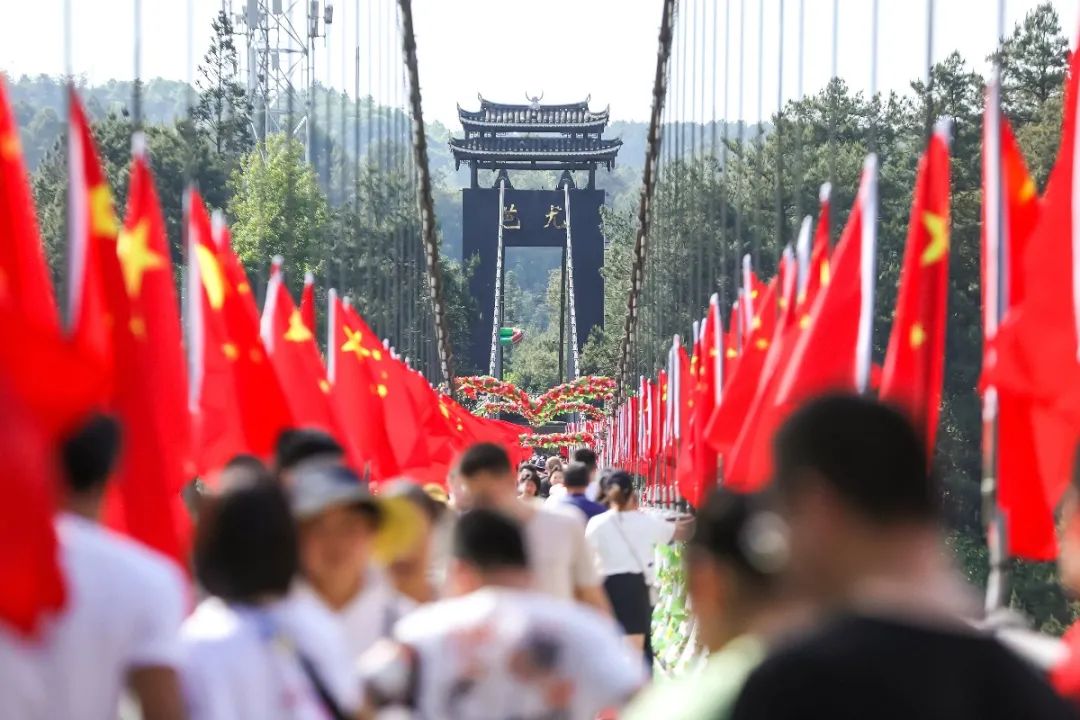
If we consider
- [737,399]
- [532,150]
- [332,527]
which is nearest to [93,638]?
[332,527]

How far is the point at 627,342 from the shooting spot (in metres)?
53.1

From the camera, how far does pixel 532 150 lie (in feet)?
314

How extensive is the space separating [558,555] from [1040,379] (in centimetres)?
133

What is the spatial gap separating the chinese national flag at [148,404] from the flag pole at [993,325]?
2.08 metres

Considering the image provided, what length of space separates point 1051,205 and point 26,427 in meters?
3.99

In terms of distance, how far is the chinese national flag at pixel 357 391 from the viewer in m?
13.5

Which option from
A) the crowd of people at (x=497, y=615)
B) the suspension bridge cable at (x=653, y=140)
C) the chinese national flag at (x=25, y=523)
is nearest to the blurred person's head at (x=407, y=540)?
the crowd of people at (x=497, y=615)

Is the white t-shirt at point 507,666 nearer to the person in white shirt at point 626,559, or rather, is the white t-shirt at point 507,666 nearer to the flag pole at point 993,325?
the flag pole at point 993,325

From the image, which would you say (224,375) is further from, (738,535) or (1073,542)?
(738,535)

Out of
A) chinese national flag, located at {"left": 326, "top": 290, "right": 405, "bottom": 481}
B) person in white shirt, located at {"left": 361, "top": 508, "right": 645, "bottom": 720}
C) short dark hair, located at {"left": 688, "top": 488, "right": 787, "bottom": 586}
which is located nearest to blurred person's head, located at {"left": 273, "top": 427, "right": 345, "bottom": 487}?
person in white shirt, located at {"left": 361, "top": 508, "right": 645, "bottom": 720}

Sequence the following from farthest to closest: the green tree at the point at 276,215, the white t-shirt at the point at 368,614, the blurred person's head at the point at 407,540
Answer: the green tree at the point at 276,215 → the blurred person's head at the point at 407,540 → the white t-shirt at the point at 368,614

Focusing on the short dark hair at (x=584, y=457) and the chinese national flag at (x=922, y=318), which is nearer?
the chinese national flag at (x=922, y=318)

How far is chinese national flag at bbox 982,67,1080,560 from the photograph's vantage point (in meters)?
6.04

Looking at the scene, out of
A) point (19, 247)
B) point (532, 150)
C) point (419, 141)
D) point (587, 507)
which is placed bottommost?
point (587, 507)
